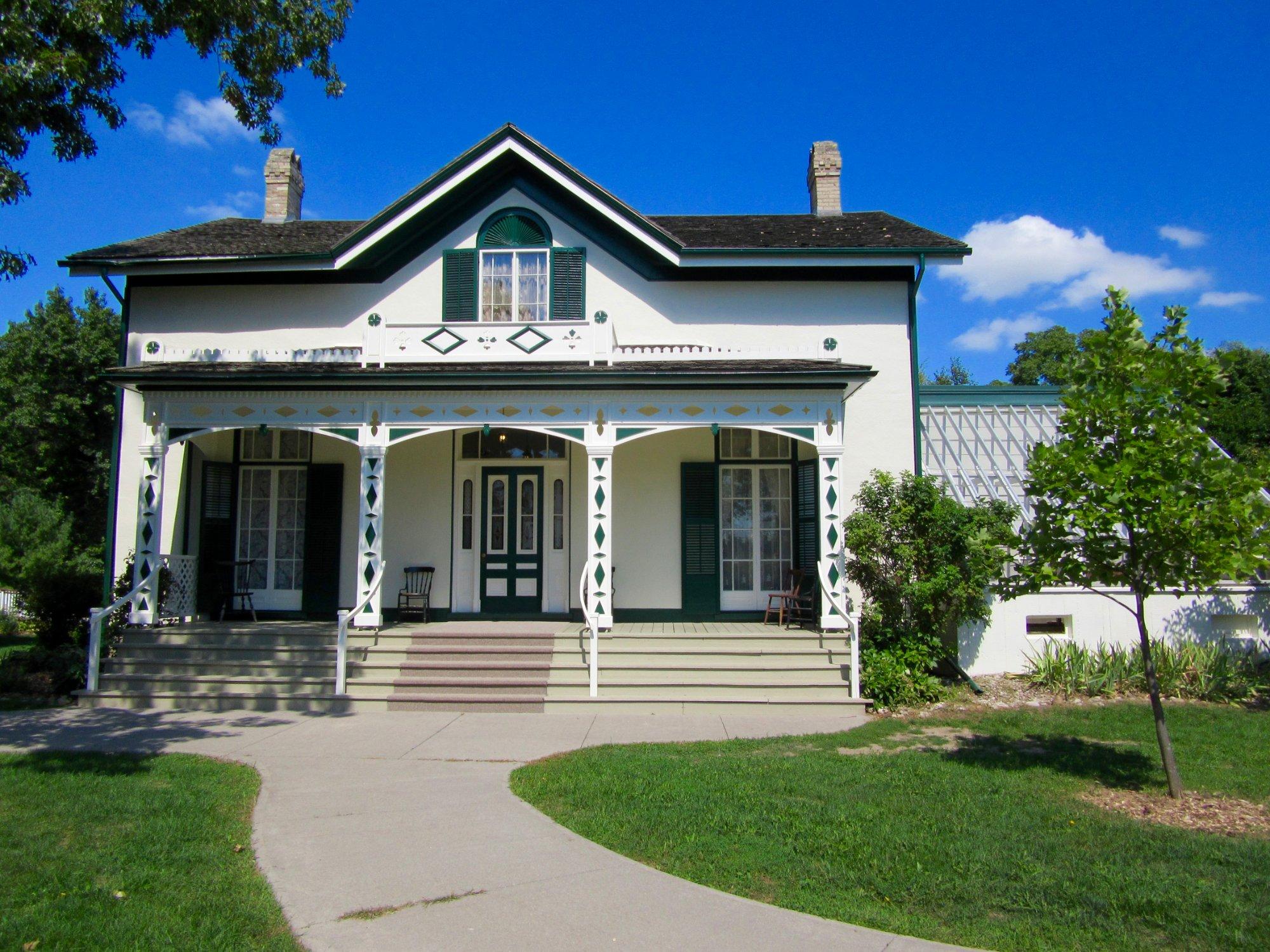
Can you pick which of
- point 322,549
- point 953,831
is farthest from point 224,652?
point 953,831

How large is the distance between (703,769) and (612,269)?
9.46 m

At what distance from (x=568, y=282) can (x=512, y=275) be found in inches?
38.4

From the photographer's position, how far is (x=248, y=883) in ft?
16.3

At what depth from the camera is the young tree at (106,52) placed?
7867 mm

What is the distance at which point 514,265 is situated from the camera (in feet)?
48.2

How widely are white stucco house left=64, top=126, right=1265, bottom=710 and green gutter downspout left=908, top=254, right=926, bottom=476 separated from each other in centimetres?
5

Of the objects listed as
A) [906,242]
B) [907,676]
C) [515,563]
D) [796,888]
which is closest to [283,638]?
[515,563]

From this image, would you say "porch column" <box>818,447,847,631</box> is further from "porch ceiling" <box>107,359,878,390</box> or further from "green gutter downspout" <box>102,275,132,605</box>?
"green gutter downspout" <box>102,275,132,605</box>

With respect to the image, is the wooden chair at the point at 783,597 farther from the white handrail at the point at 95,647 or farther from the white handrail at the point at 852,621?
the white handrail at the point at 95,647

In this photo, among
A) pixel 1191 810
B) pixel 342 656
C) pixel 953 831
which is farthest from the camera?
pixel 342 656

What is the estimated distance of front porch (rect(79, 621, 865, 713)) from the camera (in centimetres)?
1068

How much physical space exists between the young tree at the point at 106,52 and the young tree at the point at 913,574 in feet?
27.9

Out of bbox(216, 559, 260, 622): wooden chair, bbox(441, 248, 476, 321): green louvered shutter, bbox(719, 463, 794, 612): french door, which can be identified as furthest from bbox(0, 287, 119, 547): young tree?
bbox(719, 463, 794, 612): french door

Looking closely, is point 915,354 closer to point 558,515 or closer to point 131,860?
point 558,515
